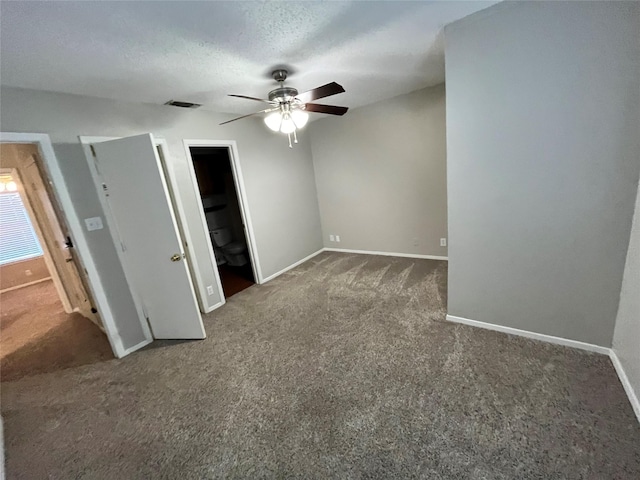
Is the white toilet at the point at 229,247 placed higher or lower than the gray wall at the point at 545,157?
lower

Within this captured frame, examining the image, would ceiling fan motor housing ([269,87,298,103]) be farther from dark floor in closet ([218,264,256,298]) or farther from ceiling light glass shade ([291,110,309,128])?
dark floor in closet ([218,264,256,298])

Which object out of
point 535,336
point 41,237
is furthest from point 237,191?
point 535,336

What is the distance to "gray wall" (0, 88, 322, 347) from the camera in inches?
83.1

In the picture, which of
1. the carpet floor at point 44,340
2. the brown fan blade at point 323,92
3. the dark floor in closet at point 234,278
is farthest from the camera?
the dark floor in closet at point 234,278

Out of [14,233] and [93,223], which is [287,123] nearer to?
[93,223]

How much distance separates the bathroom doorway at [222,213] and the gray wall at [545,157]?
11.2 feet

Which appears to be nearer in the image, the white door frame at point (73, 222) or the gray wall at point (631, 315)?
the gray wall at point (631, 315)

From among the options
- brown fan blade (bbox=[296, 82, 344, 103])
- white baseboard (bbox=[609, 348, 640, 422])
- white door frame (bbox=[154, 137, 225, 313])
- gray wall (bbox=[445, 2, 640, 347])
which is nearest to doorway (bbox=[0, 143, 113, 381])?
white door frame (bbox=[154, 137, 225, 313])

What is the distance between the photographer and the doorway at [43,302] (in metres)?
2.55

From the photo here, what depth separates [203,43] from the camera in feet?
5.51

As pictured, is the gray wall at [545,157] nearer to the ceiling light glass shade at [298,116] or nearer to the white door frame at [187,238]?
the ceiling light glass shade at [298,116]

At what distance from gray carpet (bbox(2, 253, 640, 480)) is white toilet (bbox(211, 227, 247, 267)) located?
6.10 feet

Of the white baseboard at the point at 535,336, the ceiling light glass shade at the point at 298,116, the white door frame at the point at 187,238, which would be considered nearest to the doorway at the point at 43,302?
the white door frame at the point at 187,238

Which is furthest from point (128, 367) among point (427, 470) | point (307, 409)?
point (427, 470)
